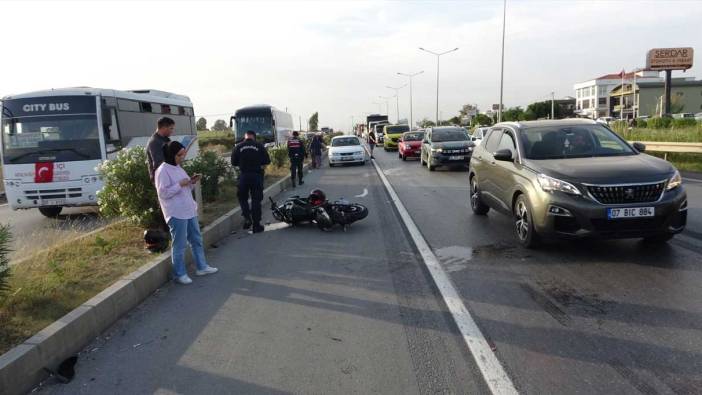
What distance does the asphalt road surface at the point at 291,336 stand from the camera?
366 centimetres

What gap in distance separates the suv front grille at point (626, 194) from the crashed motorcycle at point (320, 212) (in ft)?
13.2

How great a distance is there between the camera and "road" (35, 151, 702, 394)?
3617mm

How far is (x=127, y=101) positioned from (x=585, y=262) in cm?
1310

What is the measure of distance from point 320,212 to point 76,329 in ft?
16.6

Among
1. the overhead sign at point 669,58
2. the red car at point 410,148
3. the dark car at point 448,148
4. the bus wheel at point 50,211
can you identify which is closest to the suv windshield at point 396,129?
the red car at point 410,148

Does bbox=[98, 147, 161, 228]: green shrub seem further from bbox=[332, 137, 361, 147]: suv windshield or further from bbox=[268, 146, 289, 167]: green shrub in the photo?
bbox=[332, 137, 361, 147]: suv windshield

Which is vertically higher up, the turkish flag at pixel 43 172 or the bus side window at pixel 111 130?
the bus side window at pixel 111 130

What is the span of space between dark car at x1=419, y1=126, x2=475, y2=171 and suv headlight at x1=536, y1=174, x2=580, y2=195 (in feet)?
44.3

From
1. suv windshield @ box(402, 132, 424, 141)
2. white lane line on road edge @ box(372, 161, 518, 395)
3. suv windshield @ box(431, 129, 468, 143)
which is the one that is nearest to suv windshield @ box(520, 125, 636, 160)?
white lane line on road edge @ box(372, 161, 518, 395)

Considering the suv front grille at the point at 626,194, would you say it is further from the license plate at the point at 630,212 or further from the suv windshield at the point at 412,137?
the suv windshield at the point at 412,137

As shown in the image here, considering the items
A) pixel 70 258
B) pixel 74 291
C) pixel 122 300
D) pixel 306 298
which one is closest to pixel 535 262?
pixel 306 298

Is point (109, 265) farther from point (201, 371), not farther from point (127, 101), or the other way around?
point (127, 101)

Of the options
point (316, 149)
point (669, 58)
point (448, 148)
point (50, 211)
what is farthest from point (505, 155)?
point (669, 58)

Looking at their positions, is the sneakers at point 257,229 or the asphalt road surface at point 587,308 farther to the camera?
the sneakers at point 257,229
